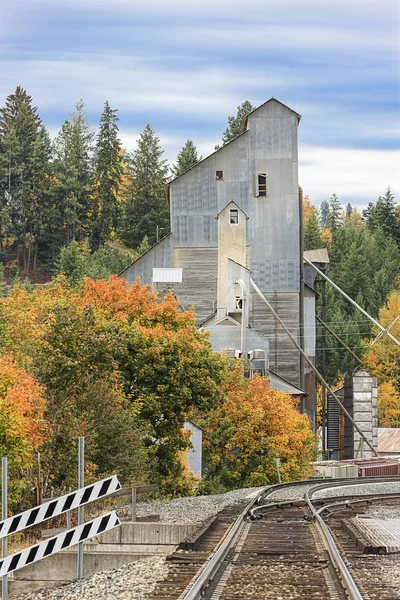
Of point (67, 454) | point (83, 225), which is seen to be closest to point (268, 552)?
point (67, 454)

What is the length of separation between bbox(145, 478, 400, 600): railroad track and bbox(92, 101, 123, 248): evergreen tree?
122m

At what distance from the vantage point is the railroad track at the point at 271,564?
40.7 feet

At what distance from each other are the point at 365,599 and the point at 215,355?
1283 inches

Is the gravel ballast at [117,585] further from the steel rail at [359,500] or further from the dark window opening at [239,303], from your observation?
the dark window opening at [239,303]

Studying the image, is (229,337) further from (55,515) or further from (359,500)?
(55,515)

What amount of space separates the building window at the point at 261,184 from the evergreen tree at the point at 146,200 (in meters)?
66.1

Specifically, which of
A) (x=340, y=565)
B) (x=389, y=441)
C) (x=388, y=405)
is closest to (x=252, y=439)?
(x=340, y=565)

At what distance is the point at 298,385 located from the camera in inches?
2719

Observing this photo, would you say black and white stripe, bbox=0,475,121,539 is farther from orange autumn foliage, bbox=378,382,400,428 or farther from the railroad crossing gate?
orange autumn foliage, bbox=378,382,400,428

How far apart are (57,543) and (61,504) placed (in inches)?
22.1

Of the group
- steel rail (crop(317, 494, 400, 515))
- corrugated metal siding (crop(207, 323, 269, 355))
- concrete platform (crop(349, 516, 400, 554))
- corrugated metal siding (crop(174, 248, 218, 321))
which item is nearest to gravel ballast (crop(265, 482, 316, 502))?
steel rail (crop(317, 494, 400, 515))

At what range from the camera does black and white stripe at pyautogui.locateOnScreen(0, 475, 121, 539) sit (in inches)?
599

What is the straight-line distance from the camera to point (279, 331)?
69562 millimetres

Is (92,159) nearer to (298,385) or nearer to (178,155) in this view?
(178,155)
